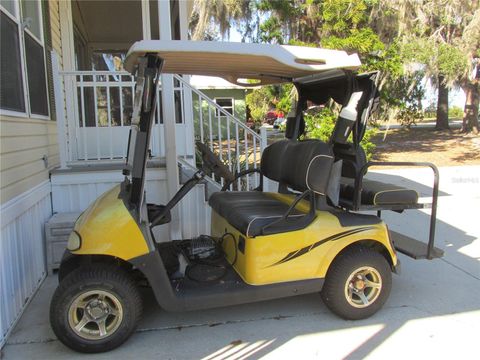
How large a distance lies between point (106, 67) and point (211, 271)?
712 cm

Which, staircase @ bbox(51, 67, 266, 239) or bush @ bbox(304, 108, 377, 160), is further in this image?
bush @ bbox(304, 108, 377, 160)

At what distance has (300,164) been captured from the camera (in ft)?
12.0

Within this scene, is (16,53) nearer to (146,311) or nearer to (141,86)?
(141,86)

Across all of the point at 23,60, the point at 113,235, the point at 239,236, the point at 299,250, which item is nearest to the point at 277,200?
the point at 239,236

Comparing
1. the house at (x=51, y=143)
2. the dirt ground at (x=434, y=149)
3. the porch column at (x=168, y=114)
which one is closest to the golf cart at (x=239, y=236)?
the house at (x=51, y=143)

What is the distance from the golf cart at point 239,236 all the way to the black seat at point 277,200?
1 cm

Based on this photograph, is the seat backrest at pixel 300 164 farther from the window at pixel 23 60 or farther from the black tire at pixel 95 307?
the window at pixel 23 60

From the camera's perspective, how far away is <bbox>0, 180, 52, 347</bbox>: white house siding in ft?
10.4

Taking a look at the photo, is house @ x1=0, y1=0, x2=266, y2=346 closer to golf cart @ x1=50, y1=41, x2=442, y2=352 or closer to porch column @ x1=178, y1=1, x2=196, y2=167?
porch column @ x1=178, y1=1, x2=196, y2=167

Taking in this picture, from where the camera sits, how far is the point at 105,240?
2.88m

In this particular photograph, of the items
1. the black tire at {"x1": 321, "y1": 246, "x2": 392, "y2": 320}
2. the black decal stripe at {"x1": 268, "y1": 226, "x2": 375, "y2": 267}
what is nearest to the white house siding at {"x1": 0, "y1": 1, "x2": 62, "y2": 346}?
the black decal stripe at {"x1": 268, "y1": 226, "x2": 375, "y2": 267}

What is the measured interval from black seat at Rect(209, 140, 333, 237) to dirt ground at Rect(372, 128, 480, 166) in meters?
9.87

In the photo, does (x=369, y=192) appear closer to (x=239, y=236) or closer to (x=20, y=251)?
(x=239, y=236)

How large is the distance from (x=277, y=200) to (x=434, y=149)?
13629mm
